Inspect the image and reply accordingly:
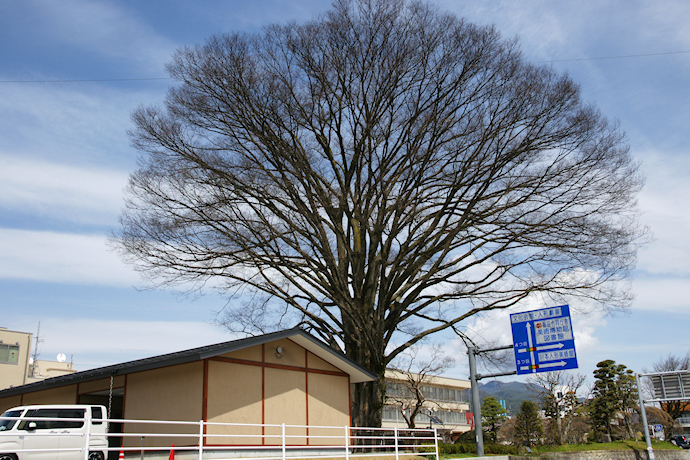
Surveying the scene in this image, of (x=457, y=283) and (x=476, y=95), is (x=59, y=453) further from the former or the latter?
(x=476, y=95)

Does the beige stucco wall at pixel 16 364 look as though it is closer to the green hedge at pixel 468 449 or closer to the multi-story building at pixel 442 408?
the multi-story building at pixel 442 408

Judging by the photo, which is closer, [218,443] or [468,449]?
[218,443]

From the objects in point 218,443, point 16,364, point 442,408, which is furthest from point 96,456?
→ point 442,408

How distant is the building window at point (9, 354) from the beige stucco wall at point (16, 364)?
0.91 ft

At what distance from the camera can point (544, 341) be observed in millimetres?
20906

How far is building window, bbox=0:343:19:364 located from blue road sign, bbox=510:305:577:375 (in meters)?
48.7

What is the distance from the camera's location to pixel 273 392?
17.8 metres

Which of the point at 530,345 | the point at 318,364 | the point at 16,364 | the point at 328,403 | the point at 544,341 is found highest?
the point at 16,364

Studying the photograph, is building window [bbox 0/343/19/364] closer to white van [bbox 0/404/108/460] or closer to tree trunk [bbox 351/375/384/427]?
white van [bbox 0/404/108/460]

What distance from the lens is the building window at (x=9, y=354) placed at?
52281 millimetres

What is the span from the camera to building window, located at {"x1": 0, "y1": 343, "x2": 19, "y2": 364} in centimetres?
5228

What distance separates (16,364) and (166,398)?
146ft

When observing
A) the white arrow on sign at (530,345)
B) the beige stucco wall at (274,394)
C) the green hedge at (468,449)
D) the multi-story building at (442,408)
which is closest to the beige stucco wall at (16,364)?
the multi-story building at (442,408)

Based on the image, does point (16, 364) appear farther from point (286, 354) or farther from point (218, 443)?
point (218, 443)
